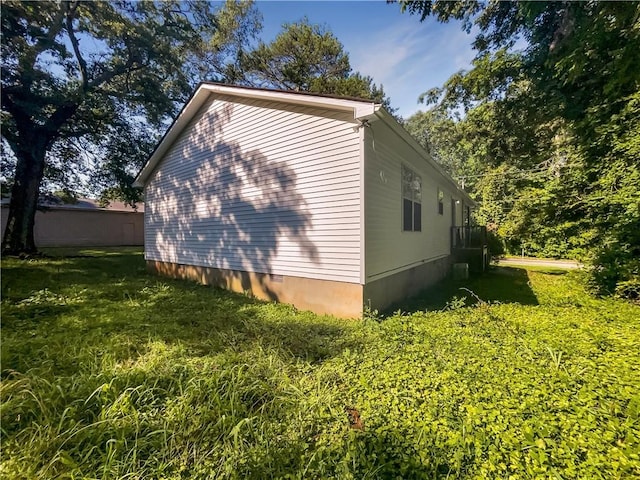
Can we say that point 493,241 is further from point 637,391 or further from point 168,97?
point 168,97

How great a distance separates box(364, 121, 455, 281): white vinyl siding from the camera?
216 inches

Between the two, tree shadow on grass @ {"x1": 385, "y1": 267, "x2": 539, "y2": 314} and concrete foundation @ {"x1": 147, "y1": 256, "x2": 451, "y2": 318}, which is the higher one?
concrete foundation @ {"x1": 147, "y1": 256, "x2": 451, "y2": 318}

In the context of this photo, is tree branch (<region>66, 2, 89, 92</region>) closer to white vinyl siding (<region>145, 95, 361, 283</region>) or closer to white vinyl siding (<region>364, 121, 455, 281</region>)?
white vinyl siding (<region>145, 95, 361, 283</region>)

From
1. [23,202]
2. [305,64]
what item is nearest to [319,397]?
[23,202]

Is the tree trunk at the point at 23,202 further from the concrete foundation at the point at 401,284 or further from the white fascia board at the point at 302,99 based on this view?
the concrete foundation at the point at 401,284

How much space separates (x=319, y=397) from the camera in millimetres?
2938

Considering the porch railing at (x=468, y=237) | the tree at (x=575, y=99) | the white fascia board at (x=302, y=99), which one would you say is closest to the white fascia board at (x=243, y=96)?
the white fascia board at (x=302, y=99)

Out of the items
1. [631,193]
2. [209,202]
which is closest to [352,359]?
[209,202]

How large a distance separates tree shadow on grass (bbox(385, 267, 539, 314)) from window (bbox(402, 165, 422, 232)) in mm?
1887

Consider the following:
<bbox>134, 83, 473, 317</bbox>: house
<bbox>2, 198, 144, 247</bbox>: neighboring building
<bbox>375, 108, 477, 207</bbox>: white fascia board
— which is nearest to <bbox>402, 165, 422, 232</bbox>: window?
<bbox>134, 83, 473, 317</bbox>: house

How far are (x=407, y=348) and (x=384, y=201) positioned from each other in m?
3.15

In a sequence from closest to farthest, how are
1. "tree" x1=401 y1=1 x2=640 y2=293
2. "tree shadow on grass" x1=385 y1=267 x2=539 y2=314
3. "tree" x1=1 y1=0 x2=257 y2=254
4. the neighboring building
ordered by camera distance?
"tree" x1=401 y1=1 x2=640 y2=293
"tree shadow on grass" x1=385 y1=267 x2=539 y2=314
"tree" x1=1 y1=0 x2=257 y2=254
the neighboring building

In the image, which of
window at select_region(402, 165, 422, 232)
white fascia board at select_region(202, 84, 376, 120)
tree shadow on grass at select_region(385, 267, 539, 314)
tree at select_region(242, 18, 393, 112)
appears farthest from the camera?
tree at select_region(242, 18, 393, 112)

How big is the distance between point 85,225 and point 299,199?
78.5 ft
